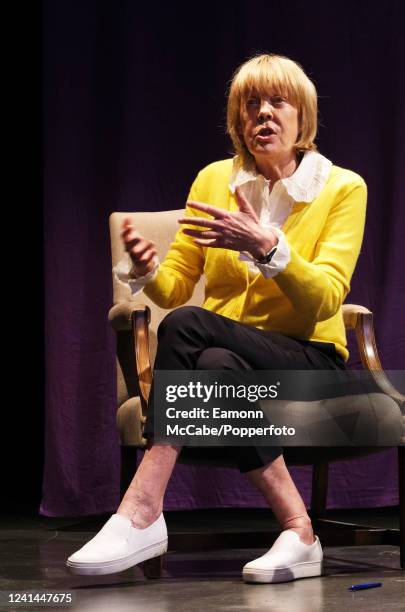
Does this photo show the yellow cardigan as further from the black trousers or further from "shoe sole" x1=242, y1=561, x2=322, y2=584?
"shoe sole" x1=242, y1=561, x2=322, y2=584

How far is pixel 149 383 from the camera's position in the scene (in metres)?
2.62

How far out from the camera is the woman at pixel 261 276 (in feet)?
7.20

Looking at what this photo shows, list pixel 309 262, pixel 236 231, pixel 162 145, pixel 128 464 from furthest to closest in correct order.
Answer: pixel 162 145 < pixel 128 464 < pixel 309 262 < pixel 236 231

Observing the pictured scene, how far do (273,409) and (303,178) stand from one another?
0.62 m

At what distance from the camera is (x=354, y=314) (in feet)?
9.62

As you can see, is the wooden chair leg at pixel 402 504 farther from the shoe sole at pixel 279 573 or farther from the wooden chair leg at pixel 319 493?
the wooden chair leg at pixel 319 493

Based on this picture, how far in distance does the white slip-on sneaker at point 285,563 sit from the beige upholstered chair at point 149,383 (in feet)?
0.94

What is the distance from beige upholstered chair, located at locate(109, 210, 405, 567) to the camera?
8.38 ft

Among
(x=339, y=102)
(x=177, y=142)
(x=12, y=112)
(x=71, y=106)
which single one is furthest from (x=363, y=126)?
(x=12, y=112)

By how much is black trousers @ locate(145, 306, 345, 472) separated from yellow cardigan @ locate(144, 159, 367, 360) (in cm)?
13

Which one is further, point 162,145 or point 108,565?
point 162,145

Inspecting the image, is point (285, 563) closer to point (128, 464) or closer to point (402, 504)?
point (402, 504)

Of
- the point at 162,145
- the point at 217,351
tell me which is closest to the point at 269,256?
the point at 217,351

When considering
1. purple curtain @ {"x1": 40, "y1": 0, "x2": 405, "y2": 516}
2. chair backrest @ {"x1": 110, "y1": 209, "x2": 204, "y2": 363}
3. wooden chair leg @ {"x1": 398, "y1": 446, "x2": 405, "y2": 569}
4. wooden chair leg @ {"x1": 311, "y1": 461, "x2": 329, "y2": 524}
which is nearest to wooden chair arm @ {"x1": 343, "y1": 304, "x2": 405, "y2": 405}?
wooden chair leg @ {"x1": 398, "y1": 446, "x2": 405, "y2": 569}
